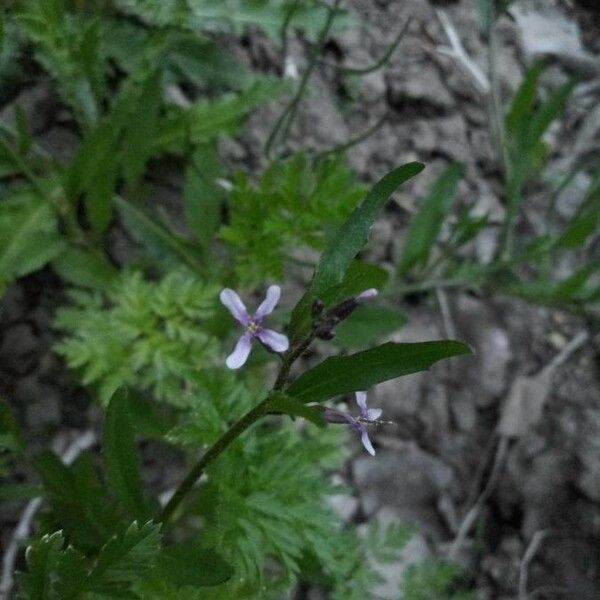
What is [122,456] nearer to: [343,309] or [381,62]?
[343,309]

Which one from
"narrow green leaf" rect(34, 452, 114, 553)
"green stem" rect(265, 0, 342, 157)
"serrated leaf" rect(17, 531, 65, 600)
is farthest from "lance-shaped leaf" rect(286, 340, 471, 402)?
"green stem" rect(265, 0, 342, 157)

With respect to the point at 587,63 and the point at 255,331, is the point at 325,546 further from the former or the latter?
the point at 587,63

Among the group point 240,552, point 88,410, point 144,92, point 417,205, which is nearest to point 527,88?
point 417,205

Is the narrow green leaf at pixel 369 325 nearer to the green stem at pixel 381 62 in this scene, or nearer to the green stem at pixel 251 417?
the green stem at pixel 381 62

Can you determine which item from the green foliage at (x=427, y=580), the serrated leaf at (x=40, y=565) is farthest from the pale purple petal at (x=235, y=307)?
the green foliage at (x=427, y=580)

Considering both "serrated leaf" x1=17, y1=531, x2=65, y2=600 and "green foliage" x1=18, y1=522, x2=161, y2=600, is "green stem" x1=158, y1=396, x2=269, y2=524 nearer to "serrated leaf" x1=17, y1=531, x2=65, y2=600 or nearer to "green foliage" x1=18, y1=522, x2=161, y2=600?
"green foliage" x1=18, y1=522, x2=161, y2=600

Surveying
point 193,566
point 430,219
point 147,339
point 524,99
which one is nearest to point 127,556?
point 193,566
